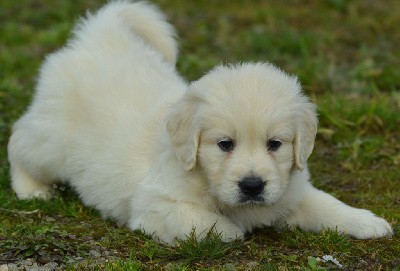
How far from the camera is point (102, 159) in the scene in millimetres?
6152

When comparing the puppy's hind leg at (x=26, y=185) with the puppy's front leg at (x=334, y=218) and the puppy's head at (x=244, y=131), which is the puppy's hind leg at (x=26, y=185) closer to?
the puppy's head at (x=244, y=131)

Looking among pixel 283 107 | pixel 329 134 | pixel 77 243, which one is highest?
pixel 283 107

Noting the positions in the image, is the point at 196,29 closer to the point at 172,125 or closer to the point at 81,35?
the point at 81,35

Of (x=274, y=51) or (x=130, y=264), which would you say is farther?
(x=274, y=51)

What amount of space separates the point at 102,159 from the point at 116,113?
0.34 meters

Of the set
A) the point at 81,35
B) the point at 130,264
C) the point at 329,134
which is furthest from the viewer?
the point at 329,134

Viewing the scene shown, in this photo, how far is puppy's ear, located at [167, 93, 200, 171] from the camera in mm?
5320

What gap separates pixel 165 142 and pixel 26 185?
162 cm

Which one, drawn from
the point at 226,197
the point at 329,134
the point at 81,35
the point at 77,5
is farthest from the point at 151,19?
the point at 77,5

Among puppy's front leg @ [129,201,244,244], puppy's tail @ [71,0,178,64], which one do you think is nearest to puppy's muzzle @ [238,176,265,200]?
puppy's front leg @ [129,201,244,244]

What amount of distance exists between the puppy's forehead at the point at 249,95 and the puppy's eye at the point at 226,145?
0.11 metres

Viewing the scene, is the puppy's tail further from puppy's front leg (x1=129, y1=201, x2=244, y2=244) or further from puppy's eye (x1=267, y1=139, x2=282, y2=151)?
puppy's eye (x1=267, y1=139, x2=282, y2=151)

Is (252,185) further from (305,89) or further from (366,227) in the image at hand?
(305,89)

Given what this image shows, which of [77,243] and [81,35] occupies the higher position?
[81,35]
